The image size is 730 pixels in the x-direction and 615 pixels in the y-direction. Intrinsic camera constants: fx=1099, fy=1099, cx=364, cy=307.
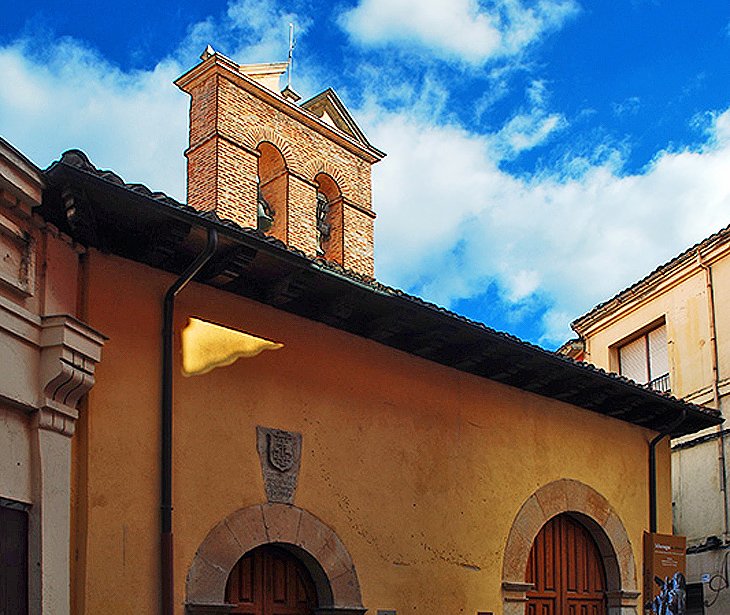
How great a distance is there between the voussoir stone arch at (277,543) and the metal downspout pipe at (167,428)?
0.27 m

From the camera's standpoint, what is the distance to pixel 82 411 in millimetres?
6633

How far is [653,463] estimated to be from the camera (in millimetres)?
12133

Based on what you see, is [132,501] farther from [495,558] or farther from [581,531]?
[581,531]

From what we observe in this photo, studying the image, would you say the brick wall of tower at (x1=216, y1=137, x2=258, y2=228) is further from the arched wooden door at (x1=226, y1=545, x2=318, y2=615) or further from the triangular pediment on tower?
the arched wooden door at (x1=226, y1=545, x2=318, y2=615)

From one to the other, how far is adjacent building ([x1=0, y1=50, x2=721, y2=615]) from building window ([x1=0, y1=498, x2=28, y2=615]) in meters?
0.01

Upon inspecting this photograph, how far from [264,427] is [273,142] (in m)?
5.33

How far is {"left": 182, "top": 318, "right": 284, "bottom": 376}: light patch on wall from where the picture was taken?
7430 mm

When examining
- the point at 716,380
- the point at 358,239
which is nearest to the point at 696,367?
the point at 716,380

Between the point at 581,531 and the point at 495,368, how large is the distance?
221 centimetres

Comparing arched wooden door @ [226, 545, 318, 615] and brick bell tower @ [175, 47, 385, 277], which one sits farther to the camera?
brick bell tower @ [175, 47, 385, 277]

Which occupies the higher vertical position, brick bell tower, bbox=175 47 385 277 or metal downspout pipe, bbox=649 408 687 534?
brick bell tower, bbox=175 47 385 277

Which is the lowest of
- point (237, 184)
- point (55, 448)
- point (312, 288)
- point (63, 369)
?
point (55, 448)

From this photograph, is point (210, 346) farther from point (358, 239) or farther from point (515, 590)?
point (358, 239)

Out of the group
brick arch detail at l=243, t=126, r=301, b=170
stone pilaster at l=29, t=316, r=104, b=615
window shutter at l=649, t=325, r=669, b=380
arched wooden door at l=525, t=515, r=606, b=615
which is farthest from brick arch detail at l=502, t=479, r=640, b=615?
window shutter at l=649, t=325, r=669, b=380
